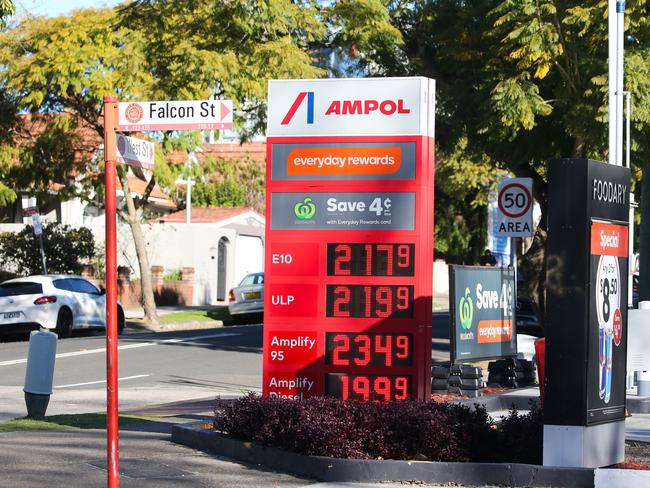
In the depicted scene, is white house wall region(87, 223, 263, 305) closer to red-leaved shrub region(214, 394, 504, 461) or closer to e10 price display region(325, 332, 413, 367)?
e10 price display region(325, 332, 413, 367)

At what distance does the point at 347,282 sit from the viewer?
436 inches

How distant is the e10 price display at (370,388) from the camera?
1095 centimetres

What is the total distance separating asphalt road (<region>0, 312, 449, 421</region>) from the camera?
667 inches

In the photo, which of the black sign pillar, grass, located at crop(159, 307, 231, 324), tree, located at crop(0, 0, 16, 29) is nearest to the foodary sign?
the black sign pillar

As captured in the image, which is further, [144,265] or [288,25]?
[144,265]

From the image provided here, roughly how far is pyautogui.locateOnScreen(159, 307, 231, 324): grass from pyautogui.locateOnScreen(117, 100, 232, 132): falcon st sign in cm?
2695

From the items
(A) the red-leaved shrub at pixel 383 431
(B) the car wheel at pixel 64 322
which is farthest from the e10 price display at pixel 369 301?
(B) the car wheel at pixel 64 322

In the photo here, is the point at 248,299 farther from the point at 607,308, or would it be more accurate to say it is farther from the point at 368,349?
the point at 607,308

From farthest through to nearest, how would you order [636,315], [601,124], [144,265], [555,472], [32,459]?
[144,265] → [601,124] → [636,315] → [32,459] → [555,472]

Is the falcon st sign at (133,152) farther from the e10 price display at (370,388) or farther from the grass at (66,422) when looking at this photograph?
the grass at (66,422)

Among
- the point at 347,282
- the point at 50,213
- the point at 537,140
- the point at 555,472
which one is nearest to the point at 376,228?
the point at 347,282

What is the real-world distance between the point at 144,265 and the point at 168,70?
671 centimetres

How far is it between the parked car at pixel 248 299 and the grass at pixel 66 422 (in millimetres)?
20516

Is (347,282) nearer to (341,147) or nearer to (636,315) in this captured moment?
(341,147)
